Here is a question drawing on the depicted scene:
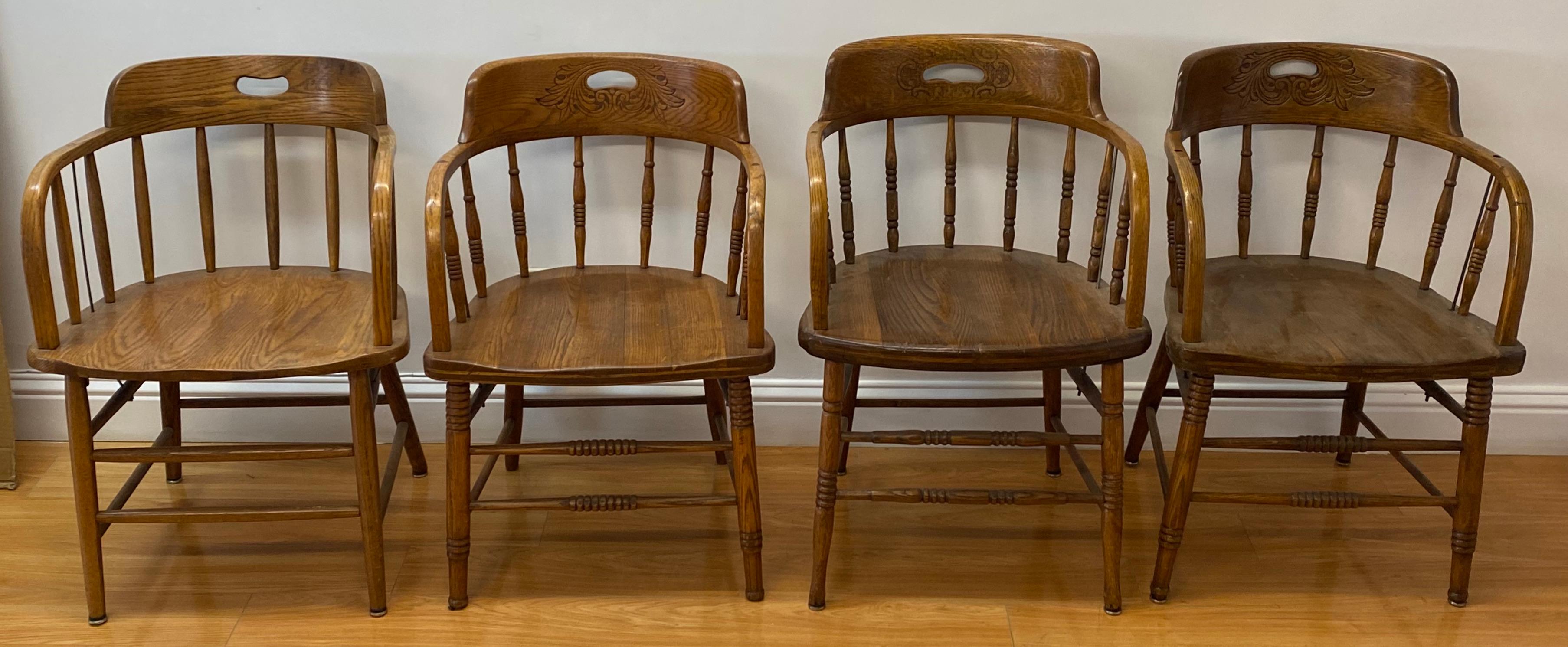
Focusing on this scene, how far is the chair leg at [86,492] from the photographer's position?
1661 millimetres

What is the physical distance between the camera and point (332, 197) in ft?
6.33

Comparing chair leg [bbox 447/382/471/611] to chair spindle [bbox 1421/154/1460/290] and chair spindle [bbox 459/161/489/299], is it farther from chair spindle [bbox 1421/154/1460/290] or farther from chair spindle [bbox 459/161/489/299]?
chair spindle [bbox 1421/154/1460/290]

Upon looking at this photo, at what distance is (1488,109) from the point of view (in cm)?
205

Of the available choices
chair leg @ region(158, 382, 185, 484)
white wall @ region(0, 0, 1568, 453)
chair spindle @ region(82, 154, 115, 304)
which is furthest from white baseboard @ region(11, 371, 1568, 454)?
chair spindle @ region(82, 154, 115, 304)

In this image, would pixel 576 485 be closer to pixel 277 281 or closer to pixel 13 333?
pixel 277 281

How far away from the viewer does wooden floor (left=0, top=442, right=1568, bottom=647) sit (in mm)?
1767

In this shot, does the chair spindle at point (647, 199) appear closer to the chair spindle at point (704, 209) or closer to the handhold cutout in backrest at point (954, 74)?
the chair spindle at point (704, 209)

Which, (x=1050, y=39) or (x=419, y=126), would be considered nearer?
(x=1050, y=39)

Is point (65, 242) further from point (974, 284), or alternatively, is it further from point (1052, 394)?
point (1052, 394)

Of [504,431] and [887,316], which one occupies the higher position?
[887,316]

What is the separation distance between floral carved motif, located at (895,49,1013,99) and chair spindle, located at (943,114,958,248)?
41mm

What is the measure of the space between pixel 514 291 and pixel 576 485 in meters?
0.43

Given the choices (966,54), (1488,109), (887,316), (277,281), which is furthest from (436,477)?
(1488,109)

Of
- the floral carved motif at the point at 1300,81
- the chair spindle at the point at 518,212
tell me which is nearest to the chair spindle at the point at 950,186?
the floral carved motif at the point at 1300,81
